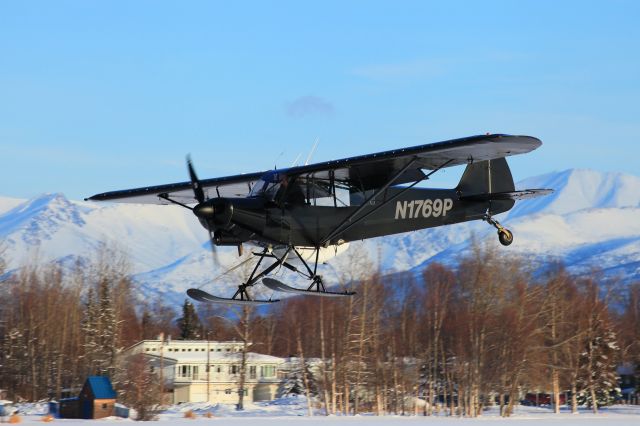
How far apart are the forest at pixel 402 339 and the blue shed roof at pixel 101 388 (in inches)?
268

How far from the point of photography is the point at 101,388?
58844 mm

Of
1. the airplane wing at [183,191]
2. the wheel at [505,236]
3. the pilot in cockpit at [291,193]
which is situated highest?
the airplane wing at [183,191]

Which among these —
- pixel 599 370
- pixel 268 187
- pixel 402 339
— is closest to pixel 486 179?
pixel 268 187

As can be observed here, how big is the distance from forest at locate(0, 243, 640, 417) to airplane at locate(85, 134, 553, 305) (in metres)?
33.4

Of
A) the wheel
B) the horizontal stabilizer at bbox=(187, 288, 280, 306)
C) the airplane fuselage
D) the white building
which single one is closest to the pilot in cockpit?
the airplane fuselage

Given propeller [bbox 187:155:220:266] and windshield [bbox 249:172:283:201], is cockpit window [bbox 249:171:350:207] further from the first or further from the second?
propeller [bbox 187:155:220:266]

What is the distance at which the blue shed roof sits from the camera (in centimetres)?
5812

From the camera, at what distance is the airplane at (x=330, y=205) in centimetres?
2239

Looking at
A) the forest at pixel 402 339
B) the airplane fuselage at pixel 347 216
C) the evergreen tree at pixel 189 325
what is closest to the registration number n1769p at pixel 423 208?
the airplane fuselage at pixel 347 216

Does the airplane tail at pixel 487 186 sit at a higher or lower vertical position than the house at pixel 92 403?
higher

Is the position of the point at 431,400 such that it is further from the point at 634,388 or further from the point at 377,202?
the point at 377,202

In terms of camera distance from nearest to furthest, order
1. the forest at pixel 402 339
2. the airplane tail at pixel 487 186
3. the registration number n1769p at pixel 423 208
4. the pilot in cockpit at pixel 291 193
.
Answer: the pilot in cockpit at pixel 291 193 → the registration number n1769p at pixel 423 208 → the airplane tail at pixel 487 186 → the forest at pixel 402 339

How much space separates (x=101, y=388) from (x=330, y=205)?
38774mm

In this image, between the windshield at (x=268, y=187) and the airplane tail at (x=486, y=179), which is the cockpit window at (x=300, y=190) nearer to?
the windshield at (x=268, y=187)
